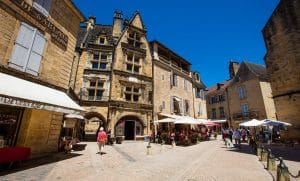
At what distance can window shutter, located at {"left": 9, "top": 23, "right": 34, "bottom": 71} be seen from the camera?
21.2 feet

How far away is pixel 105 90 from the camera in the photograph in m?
14.8

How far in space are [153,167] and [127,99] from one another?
33.9 ft

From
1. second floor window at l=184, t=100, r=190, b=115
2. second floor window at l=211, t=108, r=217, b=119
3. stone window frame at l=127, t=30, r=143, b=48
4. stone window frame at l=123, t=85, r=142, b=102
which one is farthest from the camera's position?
second floor window at l=211, t=108, r=217, b=119

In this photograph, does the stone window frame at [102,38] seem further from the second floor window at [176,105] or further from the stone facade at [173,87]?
the second floor window at [176,105]

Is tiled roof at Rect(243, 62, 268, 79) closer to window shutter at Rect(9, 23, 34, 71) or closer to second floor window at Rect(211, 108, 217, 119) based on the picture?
second floor window at Rect(211, 108, 217, 119)

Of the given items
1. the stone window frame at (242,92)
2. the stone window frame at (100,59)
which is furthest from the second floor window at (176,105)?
the stone window frame at (242,92)

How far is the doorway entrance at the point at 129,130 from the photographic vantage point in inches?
631

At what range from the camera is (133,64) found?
1670cm

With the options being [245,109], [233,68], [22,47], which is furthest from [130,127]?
[233,68]

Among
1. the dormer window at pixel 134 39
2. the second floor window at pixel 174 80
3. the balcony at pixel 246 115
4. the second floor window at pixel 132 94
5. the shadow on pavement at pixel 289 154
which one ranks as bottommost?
the shadow on pavement at pixel 289 154

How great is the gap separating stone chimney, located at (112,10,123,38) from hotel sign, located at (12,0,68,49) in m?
9.73

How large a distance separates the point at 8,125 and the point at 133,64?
1174 centimetres

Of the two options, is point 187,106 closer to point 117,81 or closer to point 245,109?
point 245,109

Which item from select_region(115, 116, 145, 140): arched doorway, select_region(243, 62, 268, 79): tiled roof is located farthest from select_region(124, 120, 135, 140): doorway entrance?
select_region(243, 62, 268, 79): tiled roof
